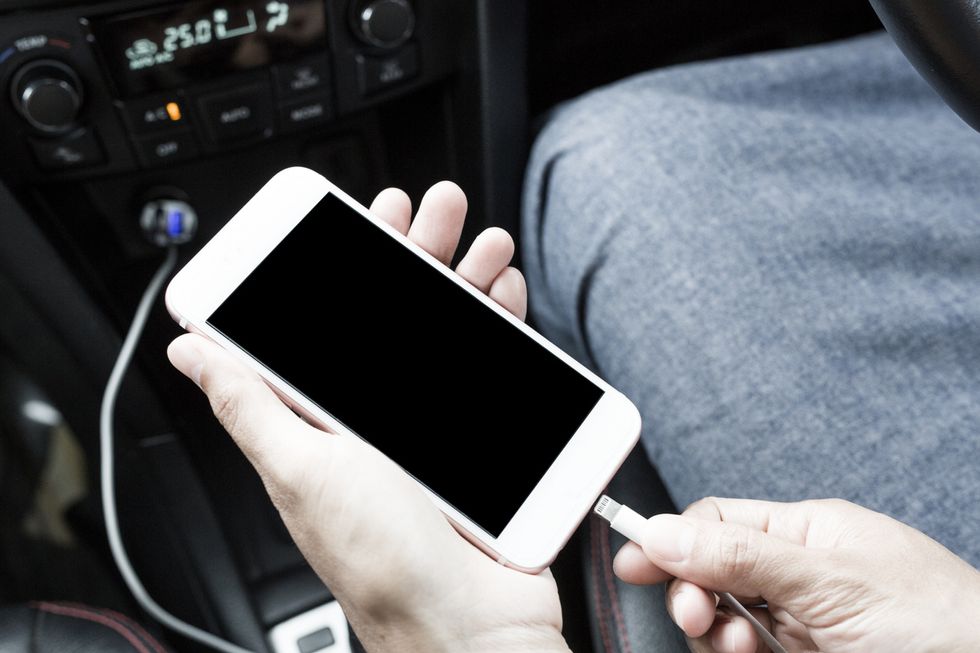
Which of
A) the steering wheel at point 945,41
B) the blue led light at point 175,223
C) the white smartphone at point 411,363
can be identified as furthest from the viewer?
the blue led light at point 175,223

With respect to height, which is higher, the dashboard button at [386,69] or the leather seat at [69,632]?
the dashboard button at [386,69]

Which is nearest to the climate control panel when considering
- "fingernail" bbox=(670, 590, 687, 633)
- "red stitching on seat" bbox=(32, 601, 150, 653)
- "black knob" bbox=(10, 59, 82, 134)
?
"black knob" bbox=(10, 59, 82, 134)

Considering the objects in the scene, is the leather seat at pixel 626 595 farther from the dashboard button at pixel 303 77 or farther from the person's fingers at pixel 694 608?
the dashboard button at pixel 303 77

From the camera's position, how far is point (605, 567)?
0.56 m

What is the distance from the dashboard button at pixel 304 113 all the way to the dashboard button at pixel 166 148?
66 mm

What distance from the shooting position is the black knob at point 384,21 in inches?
22.4

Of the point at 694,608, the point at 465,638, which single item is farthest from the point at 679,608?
the point at 465,638

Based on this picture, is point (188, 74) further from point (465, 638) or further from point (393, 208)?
point (465, 638)

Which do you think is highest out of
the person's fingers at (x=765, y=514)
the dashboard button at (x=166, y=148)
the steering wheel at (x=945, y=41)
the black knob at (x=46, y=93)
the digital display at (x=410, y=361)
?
the steering wheel at (x=945, y=41)

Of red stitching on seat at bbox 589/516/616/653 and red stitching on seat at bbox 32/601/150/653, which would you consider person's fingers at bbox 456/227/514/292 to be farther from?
red stitching on seat at bbox 32/601/150/653

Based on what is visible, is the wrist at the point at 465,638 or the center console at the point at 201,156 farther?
the center console at the point at 201,156

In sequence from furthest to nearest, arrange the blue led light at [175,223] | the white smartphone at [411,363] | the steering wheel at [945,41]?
1. the blue led light at [175,223]
2. the white smartphone at [411,363]
3. the steering wheel at [945,41]

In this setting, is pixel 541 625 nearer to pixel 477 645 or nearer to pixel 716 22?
pixel 477 645

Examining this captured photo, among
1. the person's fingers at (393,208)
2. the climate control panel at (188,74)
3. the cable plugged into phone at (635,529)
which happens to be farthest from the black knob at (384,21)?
the cable plugged into phone at (635,529)
